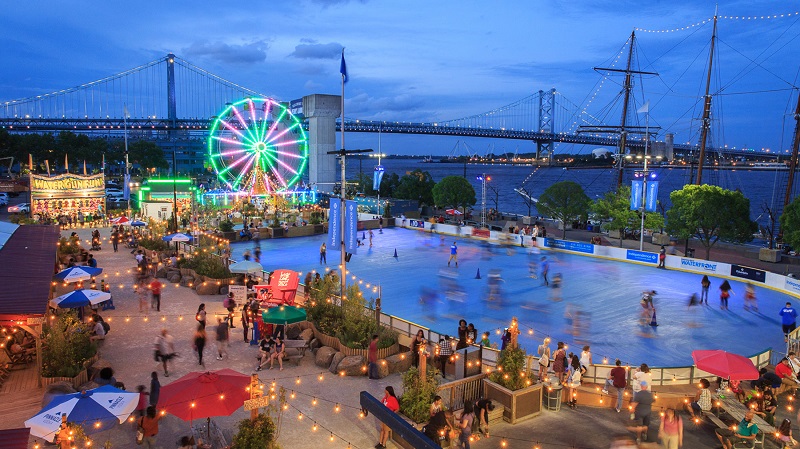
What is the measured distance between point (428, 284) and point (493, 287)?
2.86 m

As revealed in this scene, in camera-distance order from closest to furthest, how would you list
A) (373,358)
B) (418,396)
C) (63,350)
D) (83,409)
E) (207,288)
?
(83,409), (418,396), (63,350), (373,358), (207,288)

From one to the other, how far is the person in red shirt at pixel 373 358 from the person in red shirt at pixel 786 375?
A: 950 centimetres

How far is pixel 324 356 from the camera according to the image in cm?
1473

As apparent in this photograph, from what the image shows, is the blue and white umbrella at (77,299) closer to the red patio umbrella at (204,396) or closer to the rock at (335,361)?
the rock at (335,361)

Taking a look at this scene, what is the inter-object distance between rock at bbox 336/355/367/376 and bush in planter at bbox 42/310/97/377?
6.10 m

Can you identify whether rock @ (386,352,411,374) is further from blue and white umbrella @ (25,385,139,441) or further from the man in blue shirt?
the man in blue shirt

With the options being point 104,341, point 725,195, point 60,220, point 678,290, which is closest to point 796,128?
point 725,195

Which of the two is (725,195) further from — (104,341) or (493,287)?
Result: (104,341)

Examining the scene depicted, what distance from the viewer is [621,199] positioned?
38.9 metres

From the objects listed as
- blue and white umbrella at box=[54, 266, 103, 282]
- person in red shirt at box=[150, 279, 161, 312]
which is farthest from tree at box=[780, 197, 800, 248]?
blue and white umbrella at box=[54, 266, 103, 282]

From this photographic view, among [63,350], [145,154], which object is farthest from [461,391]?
[145,154]

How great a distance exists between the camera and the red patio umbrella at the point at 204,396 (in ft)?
30.9

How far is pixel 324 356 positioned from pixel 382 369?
1676 mm

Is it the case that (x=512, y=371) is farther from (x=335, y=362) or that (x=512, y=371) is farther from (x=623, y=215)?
(x=623, y=215)
